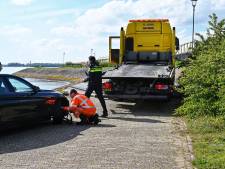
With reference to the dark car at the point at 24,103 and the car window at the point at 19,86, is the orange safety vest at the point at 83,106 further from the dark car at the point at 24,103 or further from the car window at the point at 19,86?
the car window at the point at 19,86

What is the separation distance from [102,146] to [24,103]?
2.69m

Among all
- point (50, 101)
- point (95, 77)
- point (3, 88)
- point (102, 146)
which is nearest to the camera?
point (102, 146)

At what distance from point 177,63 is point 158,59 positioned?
87 centimetres

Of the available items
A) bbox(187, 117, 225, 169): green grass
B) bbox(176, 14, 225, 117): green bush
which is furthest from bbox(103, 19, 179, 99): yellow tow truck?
bbox(187, 117, 225, 169): green grass

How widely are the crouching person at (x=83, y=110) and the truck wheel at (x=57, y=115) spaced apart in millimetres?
201

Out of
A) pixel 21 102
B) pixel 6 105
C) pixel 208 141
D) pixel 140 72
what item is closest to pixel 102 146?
pixel 208 141

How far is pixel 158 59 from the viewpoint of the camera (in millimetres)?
19422

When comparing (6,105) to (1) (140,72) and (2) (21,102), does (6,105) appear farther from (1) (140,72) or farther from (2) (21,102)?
(1) (140,72)

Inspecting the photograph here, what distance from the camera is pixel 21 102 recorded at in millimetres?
11094

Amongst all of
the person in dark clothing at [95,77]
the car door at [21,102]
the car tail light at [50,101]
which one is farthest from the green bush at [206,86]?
the car door at [21,102]

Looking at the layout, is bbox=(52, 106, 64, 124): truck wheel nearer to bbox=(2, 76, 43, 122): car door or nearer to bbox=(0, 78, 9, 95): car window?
bbox=(2, 76, 43, 122): car door

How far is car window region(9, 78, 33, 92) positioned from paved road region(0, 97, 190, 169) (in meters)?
0.98

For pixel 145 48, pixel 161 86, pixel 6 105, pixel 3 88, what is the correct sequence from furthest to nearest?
pixel 145 48 < pixel 161 86 < pixel 3 88 < pixel 6 105

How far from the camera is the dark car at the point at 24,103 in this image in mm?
10633
